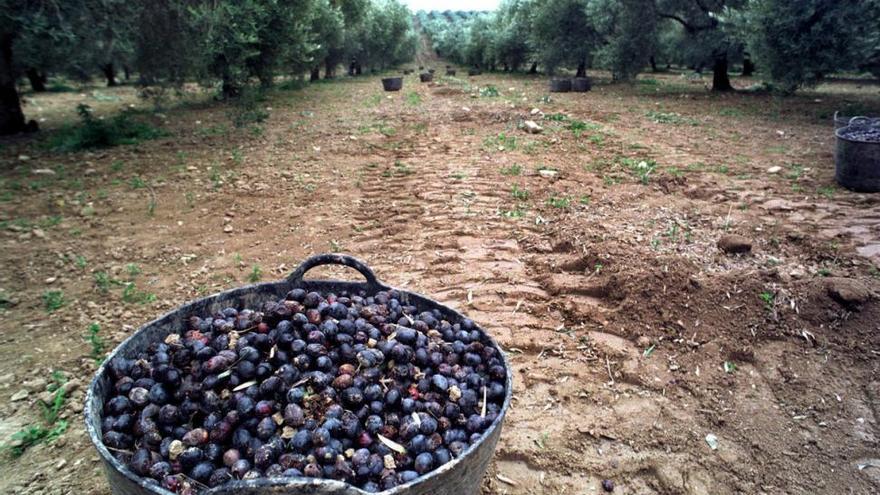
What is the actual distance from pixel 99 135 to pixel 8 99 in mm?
2922

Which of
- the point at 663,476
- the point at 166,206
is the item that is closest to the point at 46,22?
the point at 166,206

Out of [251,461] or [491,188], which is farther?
[491,188]

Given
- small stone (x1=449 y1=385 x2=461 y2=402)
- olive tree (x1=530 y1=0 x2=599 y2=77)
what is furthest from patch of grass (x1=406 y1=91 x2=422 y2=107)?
small stone (x1=449 y1=385 x2=461 y2=402)

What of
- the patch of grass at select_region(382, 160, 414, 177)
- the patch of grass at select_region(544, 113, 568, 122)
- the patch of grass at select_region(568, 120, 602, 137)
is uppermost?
the patch of grass at select_region(544, 113, 568, 122)

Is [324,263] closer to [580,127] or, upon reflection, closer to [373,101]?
[580,127]

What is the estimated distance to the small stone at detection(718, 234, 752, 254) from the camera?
4.52 metres

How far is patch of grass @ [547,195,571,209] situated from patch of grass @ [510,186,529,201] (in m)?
0.32

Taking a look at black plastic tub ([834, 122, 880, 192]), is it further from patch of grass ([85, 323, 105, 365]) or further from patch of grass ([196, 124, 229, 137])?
patch of grass ([196, 124, 229, 137])

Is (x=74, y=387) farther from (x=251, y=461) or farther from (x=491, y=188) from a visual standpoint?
(x=491, y=188)

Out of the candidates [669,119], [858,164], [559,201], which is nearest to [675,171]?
[858,164]

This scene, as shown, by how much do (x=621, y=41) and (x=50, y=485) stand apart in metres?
20.0

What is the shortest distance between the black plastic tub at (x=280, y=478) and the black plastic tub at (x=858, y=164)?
6938 mm

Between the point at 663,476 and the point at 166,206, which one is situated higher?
the point at 166,206

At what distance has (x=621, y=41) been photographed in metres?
18.0
